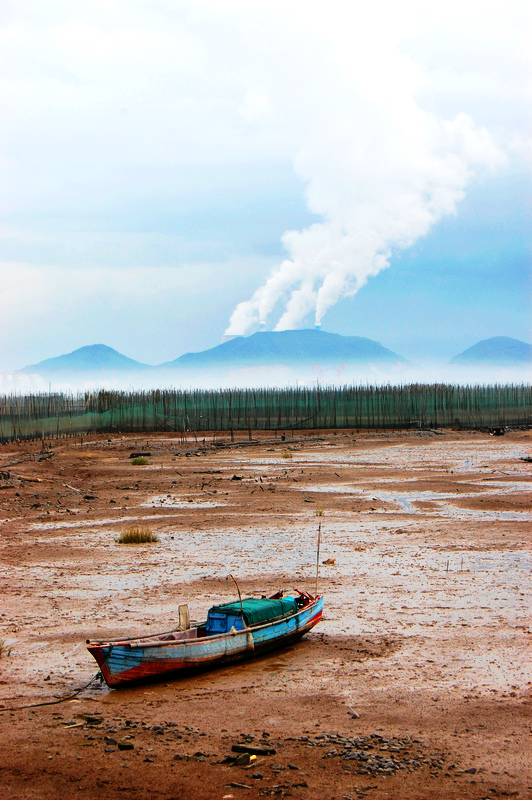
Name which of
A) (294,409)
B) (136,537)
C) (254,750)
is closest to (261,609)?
(254,750)

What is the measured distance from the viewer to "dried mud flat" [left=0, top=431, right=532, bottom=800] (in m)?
5.65

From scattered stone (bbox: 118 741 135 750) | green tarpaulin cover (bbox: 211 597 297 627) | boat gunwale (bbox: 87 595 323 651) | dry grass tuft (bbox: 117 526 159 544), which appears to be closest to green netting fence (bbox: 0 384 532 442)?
dry grass tuft (bbox: 117 526 159 544)

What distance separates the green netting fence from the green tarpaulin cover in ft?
113

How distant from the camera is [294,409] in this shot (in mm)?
48344

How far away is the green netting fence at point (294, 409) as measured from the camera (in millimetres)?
44438

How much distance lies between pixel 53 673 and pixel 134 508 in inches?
400

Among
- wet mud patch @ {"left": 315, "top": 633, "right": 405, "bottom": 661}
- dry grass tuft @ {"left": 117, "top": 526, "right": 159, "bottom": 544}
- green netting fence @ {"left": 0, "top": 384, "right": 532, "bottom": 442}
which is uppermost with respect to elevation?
green netting fence @ {"left": 0, "top": 384, "right": 532, "bottom": 442}

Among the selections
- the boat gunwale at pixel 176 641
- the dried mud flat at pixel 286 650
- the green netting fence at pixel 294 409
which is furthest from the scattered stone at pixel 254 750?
the green netting fence at pixel 294 409

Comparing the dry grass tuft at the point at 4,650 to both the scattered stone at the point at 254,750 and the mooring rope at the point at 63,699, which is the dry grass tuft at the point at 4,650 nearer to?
the mooring rope at the point at 63,699

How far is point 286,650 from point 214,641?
1.09 meters

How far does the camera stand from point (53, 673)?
25.3 ft

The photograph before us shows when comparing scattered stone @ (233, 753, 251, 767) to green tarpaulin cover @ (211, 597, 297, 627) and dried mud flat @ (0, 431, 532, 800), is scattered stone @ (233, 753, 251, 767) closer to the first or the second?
dried mud flat @ (0, 431, 532, 800)

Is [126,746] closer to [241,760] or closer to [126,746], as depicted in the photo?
[126,746]

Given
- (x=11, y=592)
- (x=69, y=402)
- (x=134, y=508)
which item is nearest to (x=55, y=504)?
(x=134, y=508)
